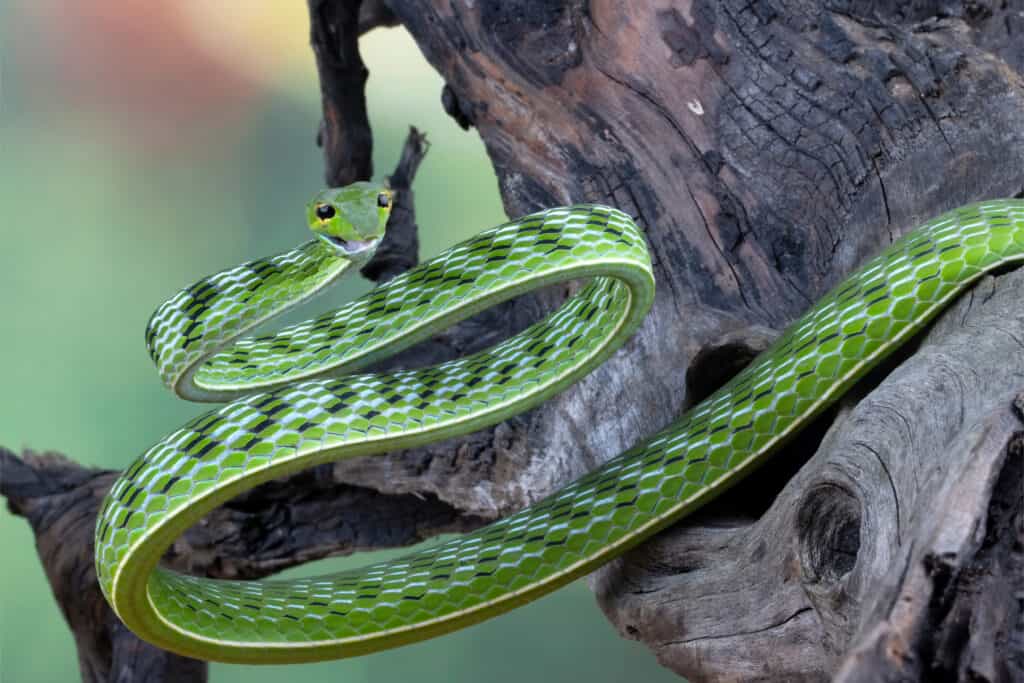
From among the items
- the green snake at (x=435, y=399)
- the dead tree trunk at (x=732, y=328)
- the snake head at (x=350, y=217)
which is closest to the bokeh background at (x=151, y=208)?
the dead tree trunk at (x=732, y=328)

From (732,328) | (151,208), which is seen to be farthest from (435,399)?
(151,208)

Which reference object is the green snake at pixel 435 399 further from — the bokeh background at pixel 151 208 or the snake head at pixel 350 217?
the bokeh background at pixel 151 208

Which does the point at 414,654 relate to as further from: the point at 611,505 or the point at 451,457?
the point at 611,505

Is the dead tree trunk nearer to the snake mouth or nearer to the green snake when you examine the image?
the green snake

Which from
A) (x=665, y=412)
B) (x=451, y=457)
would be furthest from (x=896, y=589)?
(x=451, y=457)

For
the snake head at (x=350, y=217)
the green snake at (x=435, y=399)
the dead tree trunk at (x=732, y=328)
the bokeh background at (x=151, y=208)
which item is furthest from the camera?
the bokeh background at (x=151, y=208)

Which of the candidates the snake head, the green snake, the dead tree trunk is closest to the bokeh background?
the dead tree trunk

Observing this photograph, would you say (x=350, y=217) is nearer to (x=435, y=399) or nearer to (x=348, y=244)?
(x=348, y=244)
